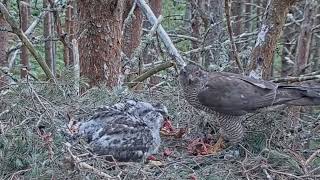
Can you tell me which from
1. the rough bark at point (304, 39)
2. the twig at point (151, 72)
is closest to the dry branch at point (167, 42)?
the twig at point (151, 72)

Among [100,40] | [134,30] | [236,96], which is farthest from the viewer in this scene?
[134,30]

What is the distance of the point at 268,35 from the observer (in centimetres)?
457

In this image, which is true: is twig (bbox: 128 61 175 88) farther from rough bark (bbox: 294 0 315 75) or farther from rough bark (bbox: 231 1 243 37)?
rough bark (bbox: 231 1 243 37)

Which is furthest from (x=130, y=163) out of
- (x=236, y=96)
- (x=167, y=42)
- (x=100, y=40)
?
(x=100, y=40)

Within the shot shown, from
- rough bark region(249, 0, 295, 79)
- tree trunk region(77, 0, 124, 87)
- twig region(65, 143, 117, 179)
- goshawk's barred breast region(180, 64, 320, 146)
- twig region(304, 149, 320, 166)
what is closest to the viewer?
twig region(65, 143, 117, 179)

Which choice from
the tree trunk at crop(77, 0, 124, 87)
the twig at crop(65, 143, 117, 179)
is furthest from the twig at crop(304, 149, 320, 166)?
the tree trunk at crop(77, 0, 124, 87)

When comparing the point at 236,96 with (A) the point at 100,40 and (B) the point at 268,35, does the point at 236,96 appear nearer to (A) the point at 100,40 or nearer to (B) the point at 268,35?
(B) the point at 268,35

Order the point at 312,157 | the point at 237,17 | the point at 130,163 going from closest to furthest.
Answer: the point at 130,163 < the point at 312,157 < the point at 237,17

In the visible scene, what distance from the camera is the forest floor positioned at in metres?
3.53

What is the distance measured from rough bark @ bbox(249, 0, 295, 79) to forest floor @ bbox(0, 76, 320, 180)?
373 mm

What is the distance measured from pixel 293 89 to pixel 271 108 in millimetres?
200

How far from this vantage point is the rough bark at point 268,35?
4.54 m

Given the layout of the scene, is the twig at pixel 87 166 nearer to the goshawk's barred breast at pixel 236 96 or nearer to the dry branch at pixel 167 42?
the goshawk's barred breast at pixel 236 96

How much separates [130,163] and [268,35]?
1.47m
